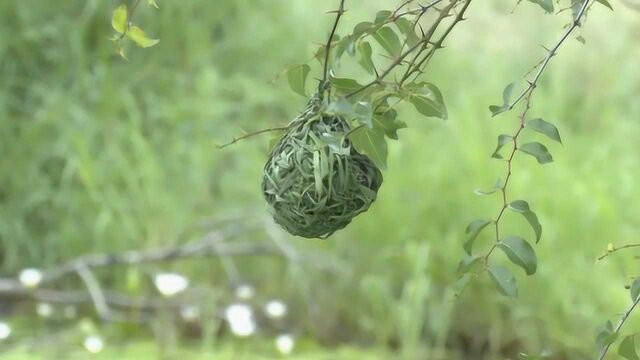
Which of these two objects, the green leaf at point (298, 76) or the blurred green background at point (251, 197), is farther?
the blurred green background at point (251, 197)

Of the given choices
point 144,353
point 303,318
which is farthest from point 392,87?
point 303,318

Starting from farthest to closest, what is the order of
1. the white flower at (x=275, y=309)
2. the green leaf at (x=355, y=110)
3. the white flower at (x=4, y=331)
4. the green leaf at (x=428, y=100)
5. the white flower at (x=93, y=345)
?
1. the white flower at (x=275, y=309)
2. the white flower at (x=4, y=331)
3. the white flower at (x=93, y=345)
4. the green leaf at (x=428, y=100)
5. the green leaf at (x=355, y=110)

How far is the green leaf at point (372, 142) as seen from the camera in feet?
3.29

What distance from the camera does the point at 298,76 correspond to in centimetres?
106

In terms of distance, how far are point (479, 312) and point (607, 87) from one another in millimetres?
1803

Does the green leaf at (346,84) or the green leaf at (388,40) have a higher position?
the green leaf at (388,40)

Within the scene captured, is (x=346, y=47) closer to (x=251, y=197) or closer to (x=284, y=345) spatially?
(x=284, y=345)

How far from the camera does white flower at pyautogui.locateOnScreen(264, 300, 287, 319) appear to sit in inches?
112

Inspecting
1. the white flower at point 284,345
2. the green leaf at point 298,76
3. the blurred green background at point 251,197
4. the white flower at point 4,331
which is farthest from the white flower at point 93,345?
the green leaf at point 298,76

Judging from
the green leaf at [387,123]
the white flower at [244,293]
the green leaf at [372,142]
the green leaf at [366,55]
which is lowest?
the green leaf at [372,142]

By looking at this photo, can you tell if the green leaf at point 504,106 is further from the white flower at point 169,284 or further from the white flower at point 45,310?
the white flower at point 45,310

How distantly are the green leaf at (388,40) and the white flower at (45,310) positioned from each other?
6.88 feet

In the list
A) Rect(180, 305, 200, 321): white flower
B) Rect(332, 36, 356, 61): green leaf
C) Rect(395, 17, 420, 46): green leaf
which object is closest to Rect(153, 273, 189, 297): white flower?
Rect(180, 305, 200, 321): white flower

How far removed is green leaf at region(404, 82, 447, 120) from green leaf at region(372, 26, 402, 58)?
0.06 m
